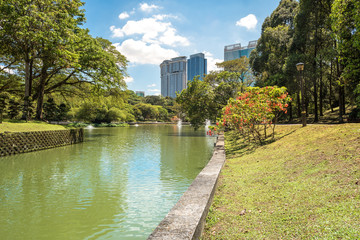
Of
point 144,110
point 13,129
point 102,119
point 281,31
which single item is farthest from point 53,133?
point 144,110

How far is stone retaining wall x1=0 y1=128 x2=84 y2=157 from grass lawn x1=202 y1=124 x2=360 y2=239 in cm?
1240

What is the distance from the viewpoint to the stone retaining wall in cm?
1218

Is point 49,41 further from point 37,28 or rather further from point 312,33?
point 312,33

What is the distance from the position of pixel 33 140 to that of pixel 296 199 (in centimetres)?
1555

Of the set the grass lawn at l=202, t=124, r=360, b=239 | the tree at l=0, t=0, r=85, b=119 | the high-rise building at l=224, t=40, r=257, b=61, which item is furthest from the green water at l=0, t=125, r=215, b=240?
the high-rise building at l=224, t=40, r=257, b=61

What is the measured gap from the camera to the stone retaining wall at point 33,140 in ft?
40.0

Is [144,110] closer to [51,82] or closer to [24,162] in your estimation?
[51,82]

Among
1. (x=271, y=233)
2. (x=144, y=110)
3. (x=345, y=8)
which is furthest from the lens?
(x=144, y=110)

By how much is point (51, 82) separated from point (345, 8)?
27.0 meters

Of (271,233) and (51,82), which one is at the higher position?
(51,82)

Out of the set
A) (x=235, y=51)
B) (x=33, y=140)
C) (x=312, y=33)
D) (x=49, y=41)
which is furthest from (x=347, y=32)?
(x=235, y=51)

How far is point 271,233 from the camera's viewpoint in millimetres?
2922

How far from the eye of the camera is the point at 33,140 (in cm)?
1412

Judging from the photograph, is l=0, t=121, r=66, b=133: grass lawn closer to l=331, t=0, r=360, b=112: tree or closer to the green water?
the green water
